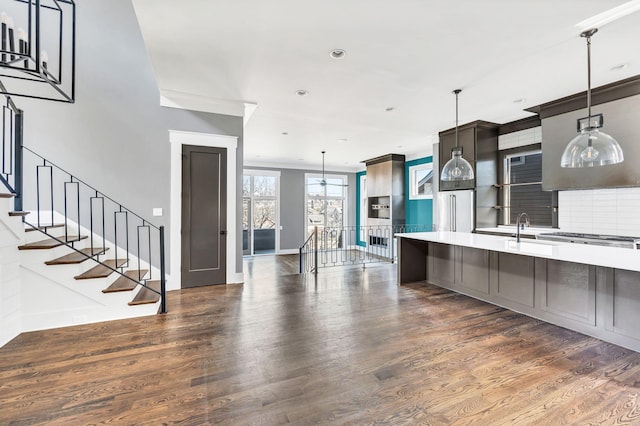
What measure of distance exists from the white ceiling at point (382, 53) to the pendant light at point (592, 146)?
1.79 ft

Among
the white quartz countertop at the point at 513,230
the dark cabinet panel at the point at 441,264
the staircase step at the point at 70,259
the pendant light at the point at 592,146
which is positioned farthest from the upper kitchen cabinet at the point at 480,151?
the staircase step at the point at 70,259

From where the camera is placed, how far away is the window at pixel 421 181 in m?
7.43

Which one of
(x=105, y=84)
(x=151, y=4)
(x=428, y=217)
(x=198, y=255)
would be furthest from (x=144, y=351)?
(x=428, y=217)

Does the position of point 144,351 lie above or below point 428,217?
below

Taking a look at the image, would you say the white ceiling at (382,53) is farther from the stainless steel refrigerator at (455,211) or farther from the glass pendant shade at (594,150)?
the stainless steel refrigerator at (455,211)

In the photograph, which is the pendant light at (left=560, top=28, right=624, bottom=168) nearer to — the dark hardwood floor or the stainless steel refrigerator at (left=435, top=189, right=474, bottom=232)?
the dark hardwood floor

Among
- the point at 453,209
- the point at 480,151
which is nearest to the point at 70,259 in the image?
the point at 453,209

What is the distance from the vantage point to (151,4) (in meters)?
2.28

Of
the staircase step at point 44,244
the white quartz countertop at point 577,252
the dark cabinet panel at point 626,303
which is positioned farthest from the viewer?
the staircase step at point 44,244

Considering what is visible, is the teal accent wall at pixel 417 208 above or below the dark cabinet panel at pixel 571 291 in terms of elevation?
above

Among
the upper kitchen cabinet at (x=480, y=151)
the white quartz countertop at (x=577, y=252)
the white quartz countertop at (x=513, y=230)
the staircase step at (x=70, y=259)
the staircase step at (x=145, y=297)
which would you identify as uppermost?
the upper kitchen cabinet at (x=480, y=151)

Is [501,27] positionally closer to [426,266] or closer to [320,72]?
[320,72]

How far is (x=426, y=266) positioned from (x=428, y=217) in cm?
283

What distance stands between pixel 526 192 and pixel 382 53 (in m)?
3.82
